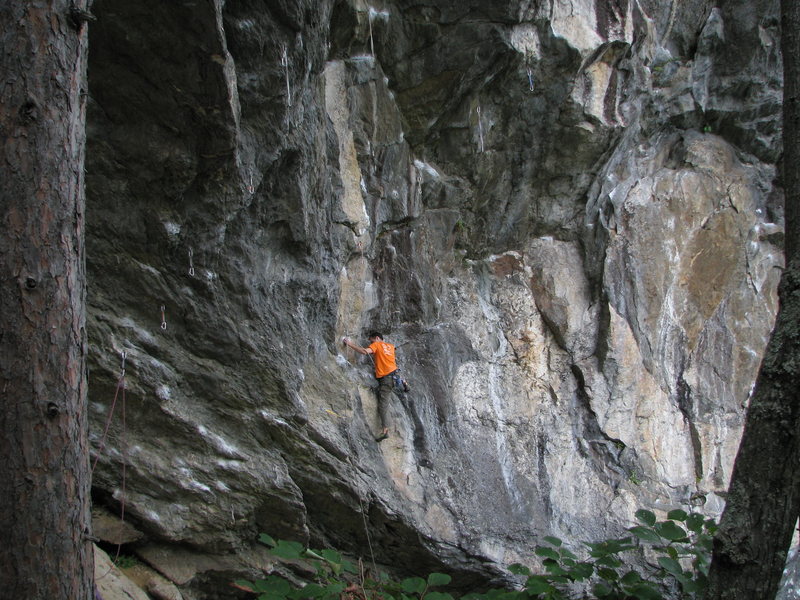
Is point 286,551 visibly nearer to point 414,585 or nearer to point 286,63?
point 414,585

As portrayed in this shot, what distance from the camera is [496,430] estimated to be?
8.01 metres

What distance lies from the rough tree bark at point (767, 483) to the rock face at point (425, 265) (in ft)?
11.3

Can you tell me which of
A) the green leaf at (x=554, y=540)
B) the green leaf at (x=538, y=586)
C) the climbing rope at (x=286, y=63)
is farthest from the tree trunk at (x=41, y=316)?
the climbing rope at (x=286, y=63)

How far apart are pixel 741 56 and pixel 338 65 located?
5.71 metres

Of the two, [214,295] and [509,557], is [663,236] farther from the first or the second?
[214,295]

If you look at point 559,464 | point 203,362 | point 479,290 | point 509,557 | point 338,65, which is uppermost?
point 338,65

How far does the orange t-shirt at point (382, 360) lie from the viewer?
7289mm

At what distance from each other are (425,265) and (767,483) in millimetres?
5603

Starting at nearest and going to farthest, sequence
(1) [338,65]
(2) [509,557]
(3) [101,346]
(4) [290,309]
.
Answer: (3) [101,346], (4) [290,309], (2) [509,557], (1) [338,65]

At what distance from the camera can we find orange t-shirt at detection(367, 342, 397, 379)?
729cm

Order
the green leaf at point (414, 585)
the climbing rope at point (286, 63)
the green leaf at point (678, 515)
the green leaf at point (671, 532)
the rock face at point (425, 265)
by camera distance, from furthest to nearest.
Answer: the climbing rope at point (286, 63), the rock face at point (425, 265), the green leaf at point (678, 515), the green leaf at point (671, 532), the green leaf at point (414, 585)

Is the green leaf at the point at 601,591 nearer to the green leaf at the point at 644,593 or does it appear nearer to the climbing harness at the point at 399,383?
the green leaf at the point at 644,593

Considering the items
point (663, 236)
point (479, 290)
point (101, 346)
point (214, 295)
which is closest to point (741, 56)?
point (663, 236)

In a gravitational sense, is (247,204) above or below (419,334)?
above
